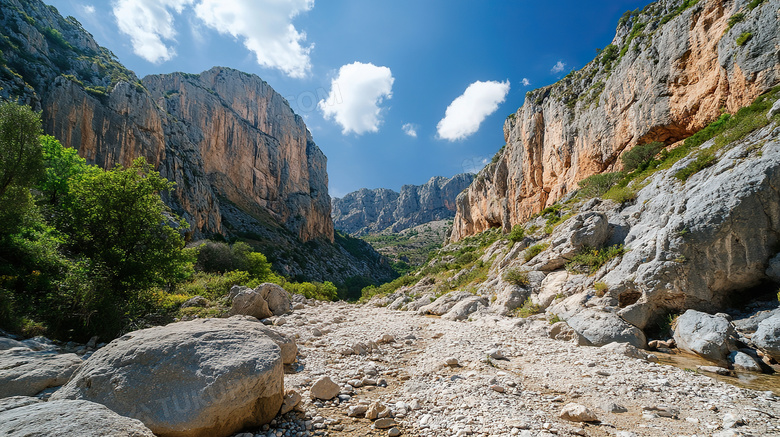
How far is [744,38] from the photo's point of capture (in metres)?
17.1

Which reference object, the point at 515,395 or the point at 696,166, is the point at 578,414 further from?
the point at 696,166

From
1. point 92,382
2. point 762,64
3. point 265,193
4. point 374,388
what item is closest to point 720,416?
point 374,388

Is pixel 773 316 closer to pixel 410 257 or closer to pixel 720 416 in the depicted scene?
pixel 720 416

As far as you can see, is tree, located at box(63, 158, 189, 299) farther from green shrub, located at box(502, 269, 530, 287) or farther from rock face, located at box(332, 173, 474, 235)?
rock face, located at box(332, 173, 474, 235)

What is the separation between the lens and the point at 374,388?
19.1ft

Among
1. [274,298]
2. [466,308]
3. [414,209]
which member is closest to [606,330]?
[466,308]

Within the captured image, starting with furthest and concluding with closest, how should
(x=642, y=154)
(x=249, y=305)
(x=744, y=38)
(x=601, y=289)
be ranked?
(x=642, y=154) → (x=744, y=38) → (x=249, y=305) → (x=601, y=289)

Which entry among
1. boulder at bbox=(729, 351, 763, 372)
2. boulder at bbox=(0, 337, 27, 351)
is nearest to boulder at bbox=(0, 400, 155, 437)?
boulder at bbox=(0, 337, 27, 351)

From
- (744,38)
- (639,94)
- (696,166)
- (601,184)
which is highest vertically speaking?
(639,94)

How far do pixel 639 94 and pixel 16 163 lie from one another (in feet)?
135

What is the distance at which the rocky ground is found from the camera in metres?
4.17

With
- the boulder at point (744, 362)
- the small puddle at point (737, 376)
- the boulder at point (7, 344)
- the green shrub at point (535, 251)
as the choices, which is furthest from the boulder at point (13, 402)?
the green shrub at point (535, 251)

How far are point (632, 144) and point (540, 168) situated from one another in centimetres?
1640

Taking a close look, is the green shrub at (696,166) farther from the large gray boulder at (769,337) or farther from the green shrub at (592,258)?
the large gray boulder at (769,337)
